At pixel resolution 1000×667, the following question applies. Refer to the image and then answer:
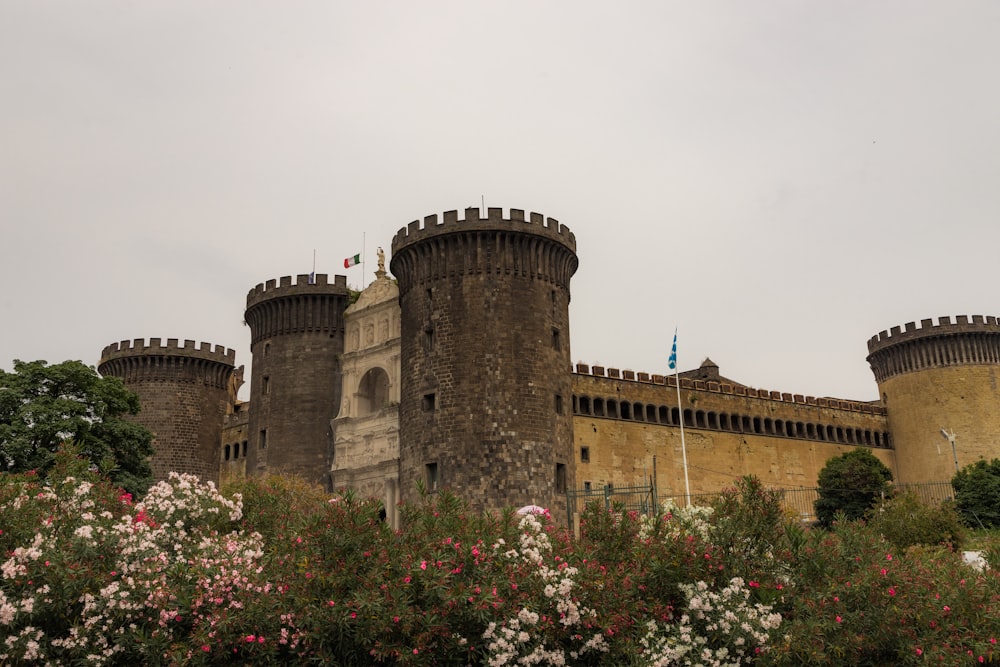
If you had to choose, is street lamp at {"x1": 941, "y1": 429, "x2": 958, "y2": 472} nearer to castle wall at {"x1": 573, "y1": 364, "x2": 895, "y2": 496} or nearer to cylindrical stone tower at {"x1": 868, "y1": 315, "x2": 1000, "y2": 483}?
cylindrical stone tower at {"x1": 868, "y1": 315, "x2": 1000, "y2": 483}

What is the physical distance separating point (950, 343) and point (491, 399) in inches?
1179

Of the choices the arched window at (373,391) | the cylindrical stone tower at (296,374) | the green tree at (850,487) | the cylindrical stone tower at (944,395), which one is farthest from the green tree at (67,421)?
the cylindrical stone tower at (944,395)

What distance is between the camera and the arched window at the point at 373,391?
44.6m

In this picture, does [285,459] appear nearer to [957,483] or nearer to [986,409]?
[957,483]

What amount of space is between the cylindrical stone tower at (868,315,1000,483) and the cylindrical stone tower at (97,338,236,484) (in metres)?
38.9

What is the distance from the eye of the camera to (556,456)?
37.7 metres

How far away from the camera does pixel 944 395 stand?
172 feet

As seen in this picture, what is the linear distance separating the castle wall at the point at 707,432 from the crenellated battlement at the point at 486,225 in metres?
7.29

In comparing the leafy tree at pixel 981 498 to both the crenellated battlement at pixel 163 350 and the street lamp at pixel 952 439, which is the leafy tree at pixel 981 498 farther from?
the crenellated battlement at pixel 163 350

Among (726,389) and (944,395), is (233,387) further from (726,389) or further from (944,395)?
(944,395)

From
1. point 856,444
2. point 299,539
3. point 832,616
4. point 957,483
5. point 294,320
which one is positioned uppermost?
point 294,320

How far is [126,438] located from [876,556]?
3111 cm

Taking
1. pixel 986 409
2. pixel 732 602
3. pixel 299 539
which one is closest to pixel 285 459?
pixel 299 539

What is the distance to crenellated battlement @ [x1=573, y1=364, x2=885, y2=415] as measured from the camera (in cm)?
4525
